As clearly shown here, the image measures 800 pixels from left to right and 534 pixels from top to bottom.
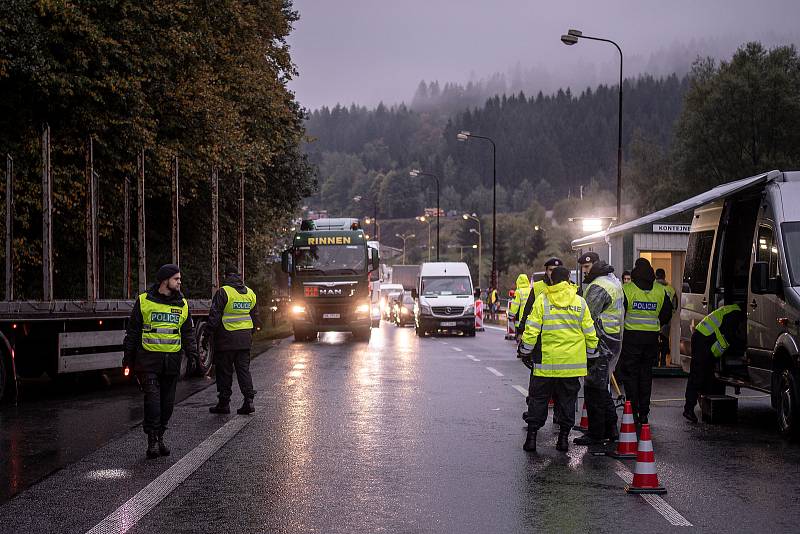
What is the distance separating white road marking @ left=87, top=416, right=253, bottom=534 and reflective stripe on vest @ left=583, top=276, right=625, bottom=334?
3.97 meters

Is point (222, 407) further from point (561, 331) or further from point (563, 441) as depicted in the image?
point (561, 331)

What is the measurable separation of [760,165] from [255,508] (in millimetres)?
58422

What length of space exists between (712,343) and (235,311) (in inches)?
226

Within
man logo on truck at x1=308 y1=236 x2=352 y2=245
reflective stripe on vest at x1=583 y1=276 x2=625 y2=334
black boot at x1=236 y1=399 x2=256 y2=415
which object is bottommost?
black boot at x1=236 y1=399 x2=256 y2=415

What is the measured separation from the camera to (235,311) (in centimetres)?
1290

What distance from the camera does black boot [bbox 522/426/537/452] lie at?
392 inches

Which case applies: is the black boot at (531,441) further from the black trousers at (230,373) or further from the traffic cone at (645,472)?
the black trousers at (230,373)

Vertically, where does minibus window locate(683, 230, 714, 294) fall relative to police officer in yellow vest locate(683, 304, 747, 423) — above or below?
above

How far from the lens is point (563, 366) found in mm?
9852

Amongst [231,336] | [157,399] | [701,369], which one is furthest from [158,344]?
[701,369]

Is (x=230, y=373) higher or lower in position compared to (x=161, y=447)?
higher

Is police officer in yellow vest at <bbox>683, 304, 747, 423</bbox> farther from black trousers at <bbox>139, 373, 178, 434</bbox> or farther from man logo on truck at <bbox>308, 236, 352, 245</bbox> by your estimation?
man logo on truck at <bbox>308, 236, 352, 245</bbox>

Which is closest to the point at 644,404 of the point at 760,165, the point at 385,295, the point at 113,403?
the point at 113,403

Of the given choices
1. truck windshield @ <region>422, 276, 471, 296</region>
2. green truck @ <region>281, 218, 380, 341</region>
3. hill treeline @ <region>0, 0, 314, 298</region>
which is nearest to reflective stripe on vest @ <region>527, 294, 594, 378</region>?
hill treeline @ <region>0, 0, 314, 298</region>
